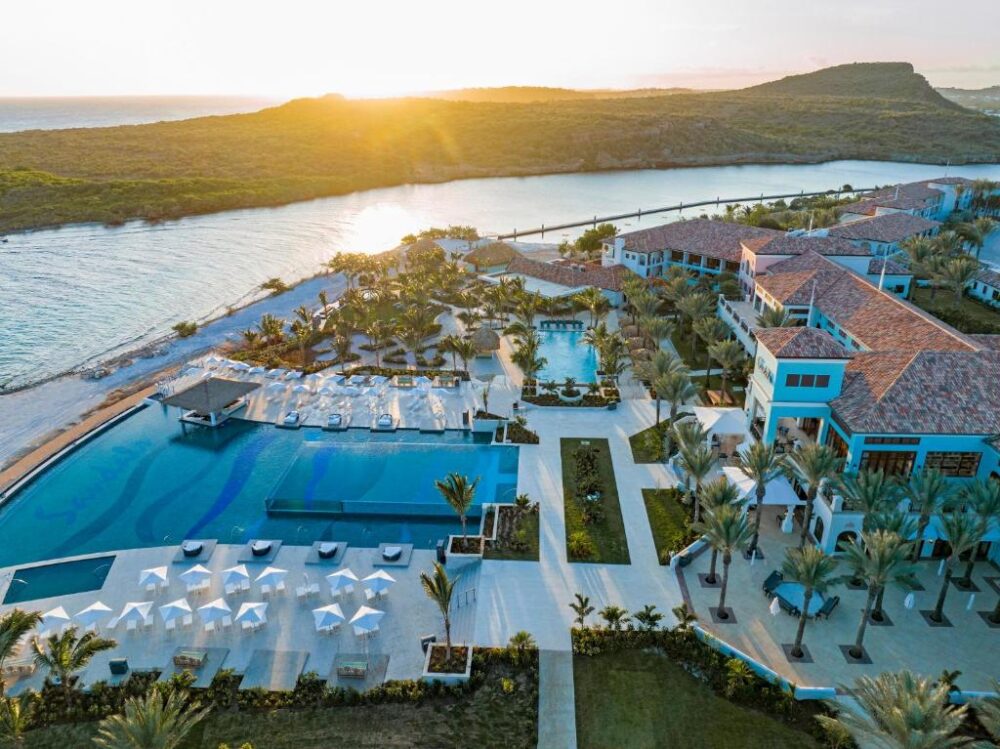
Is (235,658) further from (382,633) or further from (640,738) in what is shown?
(640,738)

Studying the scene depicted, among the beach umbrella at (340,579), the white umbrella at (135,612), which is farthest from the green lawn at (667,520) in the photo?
the white umbrella at (135,612)

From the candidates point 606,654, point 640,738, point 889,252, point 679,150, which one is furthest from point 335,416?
point 679,150

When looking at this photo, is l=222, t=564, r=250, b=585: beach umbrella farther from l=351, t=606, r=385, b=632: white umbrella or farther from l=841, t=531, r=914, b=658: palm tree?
l=841, t=531, r=914, b=658: palm tree

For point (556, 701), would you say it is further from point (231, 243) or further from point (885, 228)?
point (231, 243)

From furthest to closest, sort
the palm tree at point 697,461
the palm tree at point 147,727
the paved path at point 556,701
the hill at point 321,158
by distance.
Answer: the hill at point 321,158
the palm tree at point 697,461
the paved path at point 556,701
the palm tree at point 147,727

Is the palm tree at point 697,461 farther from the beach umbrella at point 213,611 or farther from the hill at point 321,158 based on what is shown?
the hill at point 321,158
